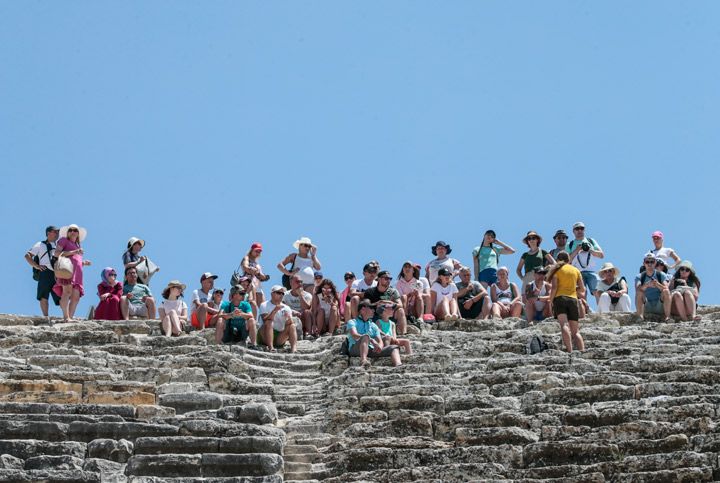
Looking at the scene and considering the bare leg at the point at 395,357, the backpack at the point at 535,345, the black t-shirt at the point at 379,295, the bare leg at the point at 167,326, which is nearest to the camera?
the bare leg at the point at 395,357

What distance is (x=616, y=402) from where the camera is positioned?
19094 mm

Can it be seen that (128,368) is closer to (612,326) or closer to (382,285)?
(382,285)

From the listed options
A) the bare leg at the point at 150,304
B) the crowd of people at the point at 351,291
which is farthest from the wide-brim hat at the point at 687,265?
the bare leg at the point at 150,304

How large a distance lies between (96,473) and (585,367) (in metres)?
6.74

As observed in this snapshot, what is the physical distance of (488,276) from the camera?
28.0 meters

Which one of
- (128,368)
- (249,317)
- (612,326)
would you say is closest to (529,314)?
(612,326)

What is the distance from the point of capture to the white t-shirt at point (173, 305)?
83.8ft

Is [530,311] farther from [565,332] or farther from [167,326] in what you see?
[167,326]

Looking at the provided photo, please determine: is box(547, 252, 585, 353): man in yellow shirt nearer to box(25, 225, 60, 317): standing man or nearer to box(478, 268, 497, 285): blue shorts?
box(478, 268, 497, 285): blue shorts

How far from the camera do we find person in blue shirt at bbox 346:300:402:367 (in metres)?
22.5

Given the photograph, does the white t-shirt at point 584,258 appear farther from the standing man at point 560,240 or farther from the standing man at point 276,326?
the standing man at point 276,326

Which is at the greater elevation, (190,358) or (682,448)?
(190,358)

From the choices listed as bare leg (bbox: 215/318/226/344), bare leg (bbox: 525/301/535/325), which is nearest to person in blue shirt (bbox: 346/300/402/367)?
bare leg (bbox: 215/318/226/344)

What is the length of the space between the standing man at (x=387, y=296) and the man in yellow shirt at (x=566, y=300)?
2332mm
